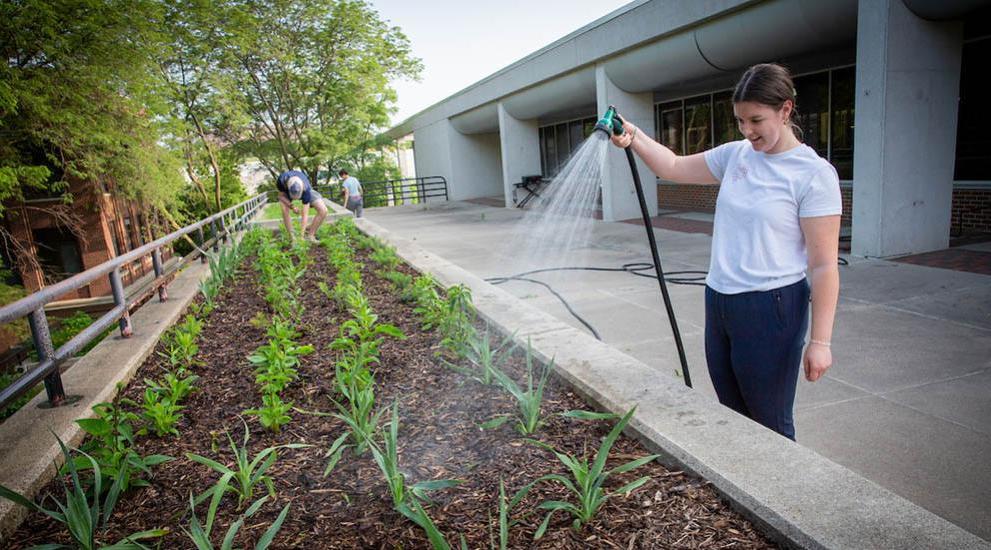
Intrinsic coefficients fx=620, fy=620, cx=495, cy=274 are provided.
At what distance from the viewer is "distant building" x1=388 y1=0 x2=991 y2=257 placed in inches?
299

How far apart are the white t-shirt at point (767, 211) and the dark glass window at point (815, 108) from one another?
1072 cm

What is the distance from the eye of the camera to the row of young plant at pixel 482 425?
1962 millimetres

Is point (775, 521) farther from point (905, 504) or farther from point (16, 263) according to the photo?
point (16, 263)

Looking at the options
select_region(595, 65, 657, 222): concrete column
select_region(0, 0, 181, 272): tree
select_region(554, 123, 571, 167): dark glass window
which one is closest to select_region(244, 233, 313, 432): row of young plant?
select_region(0, 0, 181, 272): tree

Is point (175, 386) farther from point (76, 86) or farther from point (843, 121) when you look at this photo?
point (76, 86)

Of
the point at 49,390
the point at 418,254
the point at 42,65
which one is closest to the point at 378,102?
the point at 42,65

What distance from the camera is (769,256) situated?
7.50 ft

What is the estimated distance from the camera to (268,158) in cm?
3394

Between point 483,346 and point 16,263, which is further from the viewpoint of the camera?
point 16,263

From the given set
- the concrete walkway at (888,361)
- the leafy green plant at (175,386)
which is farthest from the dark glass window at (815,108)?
the leafy green plant at (175,386)

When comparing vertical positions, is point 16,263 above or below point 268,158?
below

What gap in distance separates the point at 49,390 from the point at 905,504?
147 inches

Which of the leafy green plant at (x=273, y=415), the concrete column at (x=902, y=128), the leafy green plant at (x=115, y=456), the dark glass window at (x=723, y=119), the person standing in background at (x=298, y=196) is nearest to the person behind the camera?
the leafy green plant at (x=115, y=456)

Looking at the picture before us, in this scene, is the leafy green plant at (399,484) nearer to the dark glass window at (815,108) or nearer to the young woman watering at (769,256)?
the young woman watering at (769,256)
